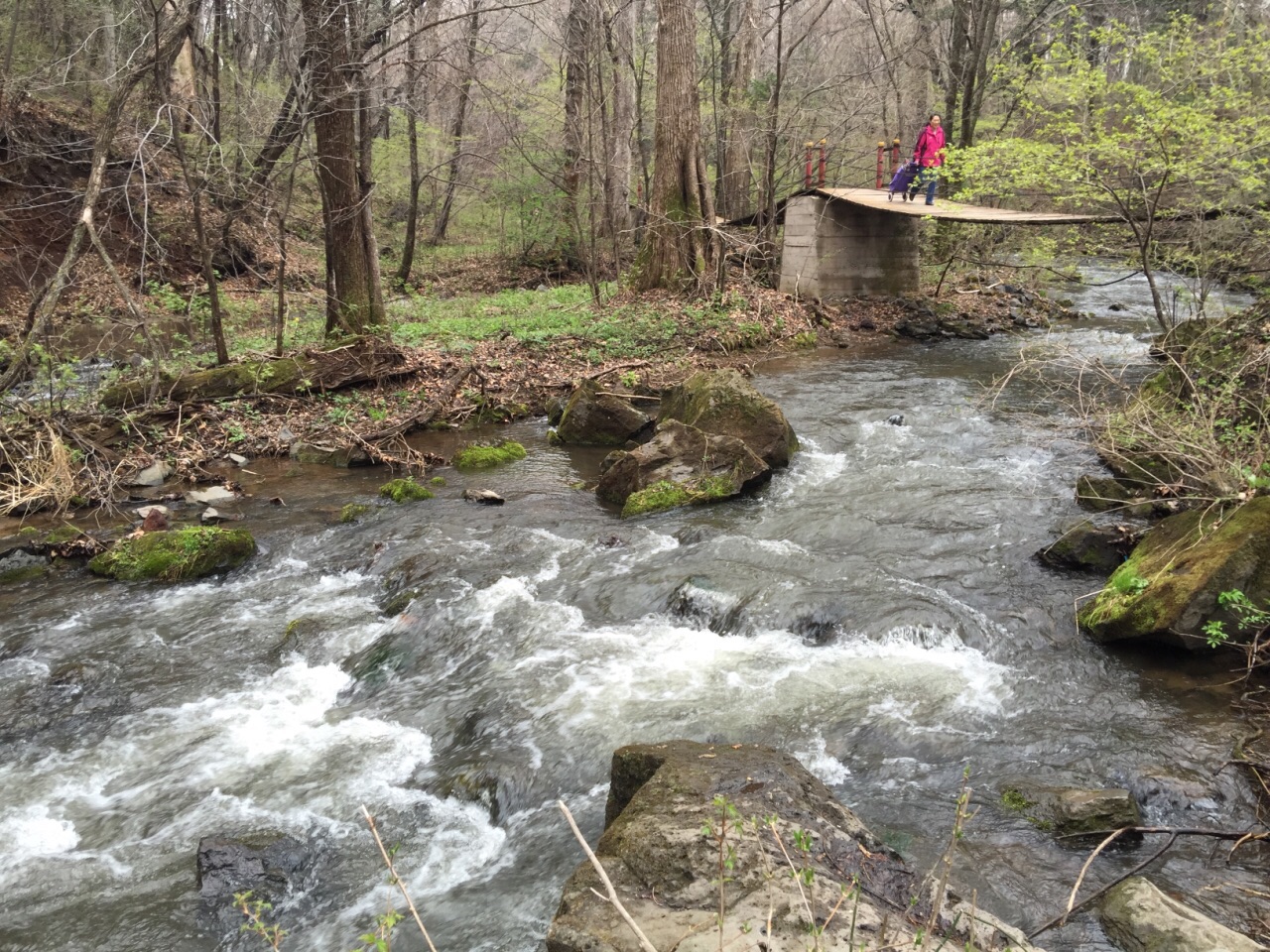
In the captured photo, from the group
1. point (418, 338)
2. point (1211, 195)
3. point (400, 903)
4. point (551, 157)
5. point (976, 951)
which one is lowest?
point (400, 903)

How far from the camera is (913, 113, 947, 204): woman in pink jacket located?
15008 millimetres

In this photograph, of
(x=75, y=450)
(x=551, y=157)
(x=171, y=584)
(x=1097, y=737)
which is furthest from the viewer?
(x=551, y=157)

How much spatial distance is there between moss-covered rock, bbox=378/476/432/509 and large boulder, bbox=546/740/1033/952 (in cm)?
618

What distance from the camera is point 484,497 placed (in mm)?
9422

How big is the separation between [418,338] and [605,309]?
3.88 m

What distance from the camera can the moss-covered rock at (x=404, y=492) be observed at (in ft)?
31.3

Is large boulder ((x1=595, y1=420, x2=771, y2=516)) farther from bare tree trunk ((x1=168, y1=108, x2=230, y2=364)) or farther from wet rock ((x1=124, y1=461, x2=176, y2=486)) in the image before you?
bare tree trunk ((x1=168, y1=108, x2=230, y2=364))

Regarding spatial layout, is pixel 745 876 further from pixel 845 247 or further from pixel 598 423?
pixel 845 247

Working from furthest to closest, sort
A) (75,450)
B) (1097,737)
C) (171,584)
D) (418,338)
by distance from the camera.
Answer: (418,338)
(75,450)
(171,584)
(1097,737)

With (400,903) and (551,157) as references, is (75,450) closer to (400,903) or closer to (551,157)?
(400,903)

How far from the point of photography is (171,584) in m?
7.68

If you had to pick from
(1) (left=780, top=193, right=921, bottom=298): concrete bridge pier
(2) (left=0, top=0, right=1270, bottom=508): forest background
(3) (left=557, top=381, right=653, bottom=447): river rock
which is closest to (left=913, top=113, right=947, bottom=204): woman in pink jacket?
(2) (left=0, top=0, right=1270, bottom=508): forest background

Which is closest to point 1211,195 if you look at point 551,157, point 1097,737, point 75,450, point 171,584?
point 1097,737

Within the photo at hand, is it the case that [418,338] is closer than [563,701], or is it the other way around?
[563,701]
